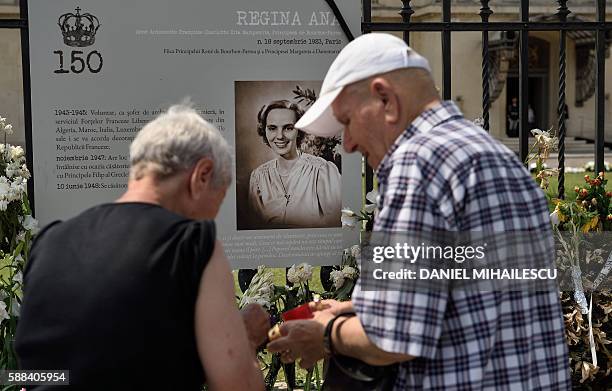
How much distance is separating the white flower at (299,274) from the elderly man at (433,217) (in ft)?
5.84

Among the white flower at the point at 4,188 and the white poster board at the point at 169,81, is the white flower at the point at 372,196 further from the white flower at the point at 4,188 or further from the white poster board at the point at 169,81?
the white flower at the point at 4,188

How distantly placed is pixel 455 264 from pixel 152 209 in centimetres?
76

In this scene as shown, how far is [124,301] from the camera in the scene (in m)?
1.94

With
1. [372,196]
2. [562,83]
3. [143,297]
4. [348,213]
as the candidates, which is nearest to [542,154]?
[562,83]

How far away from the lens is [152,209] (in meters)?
2.02

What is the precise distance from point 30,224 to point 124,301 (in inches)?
83.5

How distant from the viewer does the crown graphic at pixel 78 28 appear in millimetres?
3943

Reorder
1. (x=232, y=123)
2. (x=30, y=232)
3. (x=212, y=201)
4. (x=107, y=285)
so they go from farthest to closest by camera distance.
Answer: (x=232, y=123) → (x=30, y=232) → (x=212, y=201) → (x=107, y=285)

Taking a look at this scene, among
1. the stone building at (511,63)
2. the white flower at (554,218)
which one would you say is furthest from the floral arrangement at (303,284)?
the stone building at (511,63)

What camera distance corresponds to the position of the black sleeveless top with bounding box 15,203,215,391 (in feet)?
6.39

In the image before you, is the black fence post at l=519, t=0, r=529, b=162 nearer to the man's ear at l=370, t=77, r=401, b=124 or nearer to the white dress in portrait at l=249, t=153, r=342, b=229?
the white dress in portrait at l=249, t=153, r=342, b=229

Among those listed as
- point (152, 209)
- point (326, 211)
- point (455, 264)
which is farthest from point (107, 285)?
point (326, 211)

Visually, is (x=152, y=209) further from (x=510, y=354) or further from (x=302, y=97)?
(x=302, y=97)

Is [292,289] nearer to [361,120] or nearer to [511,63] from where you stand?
[361,120]
